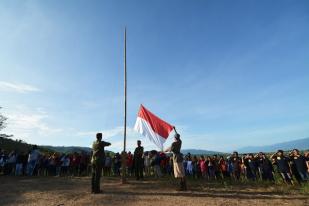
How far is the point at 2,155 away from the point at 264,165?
19.2 metres

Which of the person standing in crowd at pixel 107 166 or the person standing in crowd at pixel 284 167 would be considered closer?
the person standing in crowd at pixel 284 167

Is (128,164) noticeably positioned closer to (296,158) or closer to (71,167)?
(71,167)

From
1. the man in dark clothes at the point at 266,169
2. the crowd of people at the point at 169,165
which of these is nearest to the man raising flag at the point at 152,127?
the crowd of people at the point at 169,165

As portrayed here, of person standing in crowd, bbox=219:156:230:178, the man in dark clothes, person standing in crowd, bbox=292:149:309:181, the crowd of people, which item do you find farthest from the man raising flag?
person standing in crowd, bbox=292:149:309:181

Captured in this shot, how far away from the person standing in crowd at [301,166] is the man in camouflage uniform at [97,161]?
10.9 m

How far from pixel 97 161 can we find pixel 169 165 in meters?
A: 10.3

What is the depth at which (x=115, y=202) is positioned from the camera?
359 inches

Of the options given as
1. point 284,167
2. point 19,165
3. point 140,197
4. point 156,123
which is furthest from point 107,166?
point 284,167

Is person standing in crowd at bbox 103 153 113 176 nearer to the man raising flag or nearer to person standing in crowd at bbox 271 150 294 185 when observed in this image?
the man raising flag

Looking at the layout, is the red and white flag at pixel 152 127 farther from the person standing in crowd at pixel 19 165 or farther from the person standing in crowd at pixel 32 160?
the person standing in crowd at pixel 19 165

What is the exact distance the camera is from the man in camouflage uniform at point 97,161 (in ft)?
35.6

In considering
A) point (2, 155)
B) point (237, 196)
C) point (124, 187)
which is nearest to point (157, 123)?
point (124, 187)

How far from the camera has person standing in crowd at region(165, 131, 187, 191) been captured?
1159cm

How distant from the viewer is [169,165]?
66.8 ft
